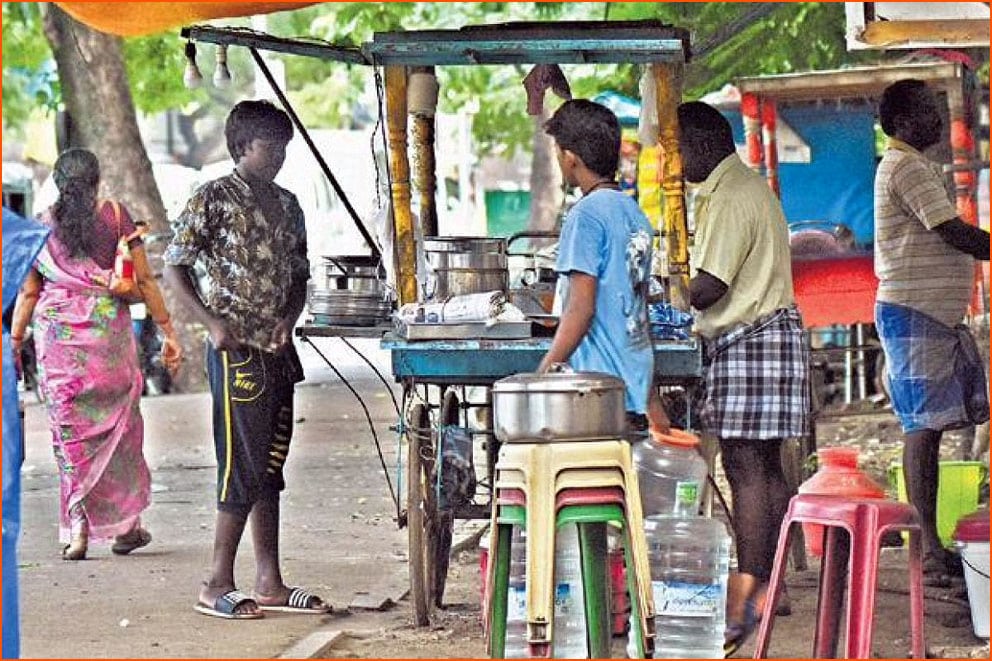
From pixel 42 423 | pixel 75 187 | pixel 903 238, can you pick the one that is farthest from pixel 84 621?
pixel 42 423

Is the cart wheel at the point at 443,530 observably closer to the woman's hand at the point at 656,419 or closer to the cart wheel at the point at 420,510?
the cart wheel at the point at 420,510

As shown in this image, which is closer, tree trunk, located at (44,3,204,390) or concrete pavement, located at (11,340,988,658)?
concrete pavement, located at (11,340,988,658)

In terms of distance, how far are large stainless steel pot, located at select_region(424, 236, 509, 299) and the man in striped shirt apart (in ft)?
5.59

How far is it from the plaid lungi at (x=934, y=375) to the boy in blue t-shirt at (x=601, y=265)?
199 cm

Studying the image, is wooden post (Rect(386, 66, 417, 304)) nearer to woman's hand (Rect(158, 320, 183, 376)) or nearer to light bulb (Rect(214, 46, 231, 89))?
light bulb (Rect(214, 46, 231, 89))

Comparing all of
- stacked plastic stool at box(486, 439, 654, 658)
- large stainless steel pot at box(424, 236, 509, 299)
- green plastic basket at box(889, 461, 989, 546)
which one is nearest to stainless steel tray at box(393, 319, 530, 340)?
large stainless steel pot at box(424, 236, 509, 299)

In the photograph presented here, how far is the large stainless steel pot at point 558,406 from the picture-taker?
5367 mm

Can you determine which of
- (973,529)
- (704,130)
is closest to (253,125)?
(704,130)

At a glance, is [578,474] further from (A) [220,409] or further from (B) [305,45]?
(B) [305,45]

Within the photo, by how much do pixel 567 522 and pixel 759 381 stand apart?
1460 millimetres

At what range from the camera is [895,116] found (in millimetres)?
7551

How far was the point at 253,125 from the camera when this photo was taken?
716 cm

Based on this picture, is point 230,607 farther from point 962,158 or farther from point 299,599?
point 962,158

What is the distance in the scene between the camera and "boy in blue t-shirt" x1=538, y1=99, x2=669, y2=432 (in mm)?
5793
